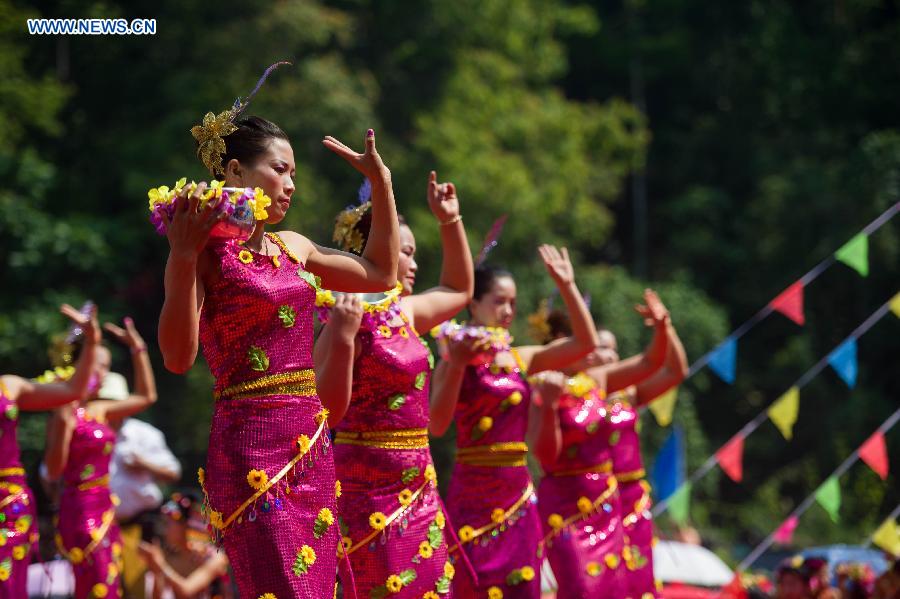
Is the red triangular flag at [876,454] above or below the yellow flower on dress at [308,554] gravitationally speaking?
below

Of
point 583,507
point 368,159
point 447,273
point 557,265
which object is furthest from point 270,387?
point 583,507

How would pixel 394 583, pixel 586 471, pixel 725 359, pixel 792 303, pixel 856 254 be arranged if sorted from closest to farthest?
pixel 394 583 < pixel 586 471 < pixel 856 254 < pixel 792 303 < pixel 725 359

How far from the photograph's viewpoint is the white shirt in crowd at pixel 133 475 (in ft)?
33.3

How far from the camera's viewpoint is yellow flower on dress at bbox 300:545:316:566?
3.33 meters

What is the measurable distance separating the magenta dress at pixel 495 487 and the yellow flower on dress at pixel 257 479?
1869 millimetres

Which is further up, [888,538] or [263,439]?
[263,439]

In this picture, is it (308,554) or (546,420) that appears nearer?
(308,554)

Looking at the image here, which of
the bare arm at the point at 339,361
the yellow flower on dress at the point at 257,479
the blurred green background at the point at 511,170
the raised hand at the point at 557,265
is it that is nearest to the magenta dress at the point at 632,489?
the raised hand at the point at 557,265

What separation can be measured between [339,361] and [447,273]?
852 mm

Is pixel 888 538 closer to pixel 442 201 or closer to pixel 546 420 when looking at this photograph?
pixel 546 420

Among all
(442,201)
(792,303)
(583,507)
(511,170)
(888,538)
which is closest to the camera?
(442,201)

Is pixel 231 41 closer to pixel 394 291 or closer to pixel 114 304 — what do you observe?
pixel 114 304

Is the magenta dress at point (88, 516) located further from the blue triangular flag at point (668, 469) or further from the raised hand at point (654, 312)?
the blue triangular flag at point (668, 469)

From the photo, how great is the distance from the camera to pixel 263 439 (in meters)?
3.34
